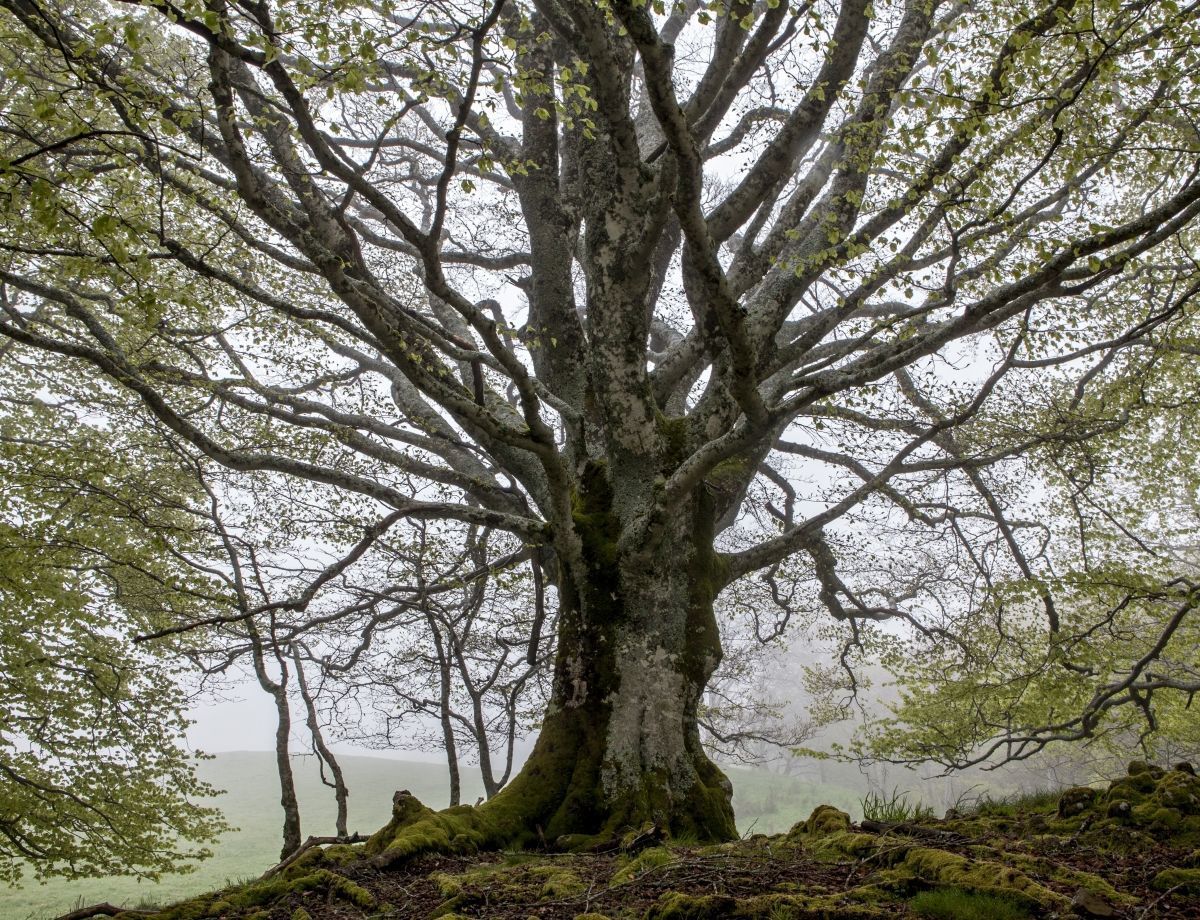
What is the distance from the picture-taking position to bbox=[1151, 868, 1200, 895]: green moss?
321 cm

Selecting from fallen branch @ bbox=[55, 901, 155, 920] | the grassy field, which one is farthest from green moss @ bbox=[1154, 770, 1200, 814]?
the grassy field

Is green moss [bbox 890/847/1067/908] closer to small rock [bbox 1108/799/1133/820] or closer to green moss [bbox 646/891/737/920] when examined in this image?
green moss [bbox 646/891/737/920]

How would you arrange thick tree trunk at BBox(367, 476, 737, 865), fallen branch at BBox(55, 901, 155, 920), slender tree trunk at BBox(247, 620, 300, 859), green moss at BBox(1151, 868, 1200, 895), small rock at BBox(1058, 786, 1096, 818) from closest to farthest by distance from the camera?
green moss at BBox(1151, 868, 1200, 895) < fallen branch at BBox(55, 901, 155, 920) < small rock at BBox(1058, 786, 1096, 818) < thick tree trunk at BBox(367, 476, 737, 865) < slender tree trunk at BBox(247, 620, 300, 859)

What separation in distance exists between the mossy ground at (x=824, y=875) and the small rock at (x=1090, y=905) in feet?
0.05

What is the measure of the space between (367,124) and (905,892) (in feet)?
34.4

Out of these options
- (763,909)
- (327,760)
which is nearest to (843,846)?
(763,909)

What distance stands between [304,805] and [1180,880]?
156ft

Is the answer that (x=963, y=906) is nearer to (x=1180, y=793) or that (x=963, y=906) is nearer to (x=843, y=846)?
(x=843, y=846)

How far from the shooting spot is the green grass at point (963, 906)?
2.93m

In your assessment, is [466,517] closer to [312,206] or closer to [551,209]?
[312,206]

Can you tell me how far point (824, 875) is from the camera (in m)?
3.81

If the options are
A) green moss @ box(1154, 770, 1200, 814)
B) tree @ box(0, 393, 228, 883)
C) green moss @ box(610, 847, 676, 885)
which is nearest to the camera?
green moss @ box(610, 847, 676, 885)

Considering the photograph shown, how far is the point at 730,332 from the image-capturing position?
502 cm

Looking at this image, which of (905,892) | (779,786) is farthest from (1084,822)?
(779,786)
